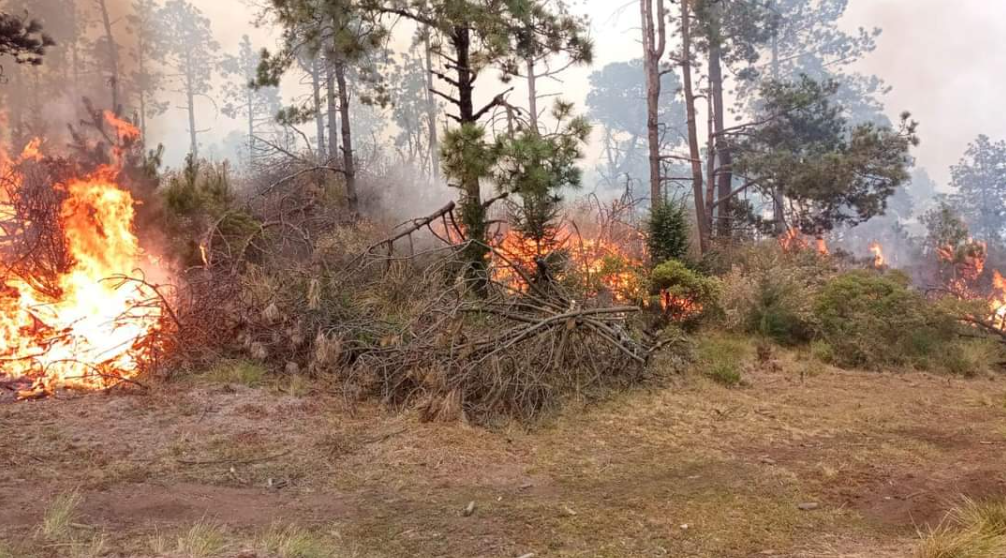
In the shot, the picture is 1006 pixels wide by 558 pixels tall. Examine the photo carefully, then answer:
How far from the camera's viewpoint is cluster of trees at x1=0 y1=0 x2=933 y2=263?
853 centimetres

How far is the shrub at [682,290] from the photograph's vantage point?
985 cm

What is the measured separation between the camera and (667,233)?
441 inches

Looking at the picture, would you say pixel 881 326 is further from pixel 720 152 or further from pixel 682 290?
pixel 720 152

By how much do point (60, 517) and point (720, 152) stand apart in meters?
20.4

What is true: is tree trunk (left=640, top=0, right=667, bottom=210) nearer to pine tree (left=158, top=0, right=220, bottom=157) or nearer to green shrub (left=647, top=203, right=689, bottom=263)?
green shrub (left=647, top=203, right=689, bottom=263)

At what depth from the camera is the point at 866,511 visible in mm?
4062

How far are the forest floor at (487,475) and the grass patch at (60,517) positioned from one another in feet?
0.05

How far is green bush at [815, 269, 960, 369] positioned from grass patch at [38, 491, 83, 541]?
356 inches

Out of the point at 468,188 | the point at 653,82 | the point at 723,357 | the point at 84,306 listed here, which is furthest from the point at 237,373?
the point at 653,82

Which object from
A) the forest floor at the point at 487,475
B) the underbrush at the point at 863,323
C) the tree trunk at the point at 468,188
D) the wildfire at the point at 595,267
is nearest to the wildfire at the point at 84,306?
the forest floor at the point at 487,475

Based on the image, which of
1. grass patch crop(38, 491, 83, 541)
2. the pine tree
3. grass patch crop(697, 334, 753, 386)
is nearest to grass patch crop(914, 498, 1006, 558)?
grass patch crop(697, 334, 753, 386)

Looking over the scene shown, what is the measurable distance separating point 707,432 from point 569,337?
1.78 metres

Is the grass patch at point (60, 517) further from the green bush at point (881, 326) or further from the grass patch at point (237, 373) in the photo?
the green bush at point (881, 326)

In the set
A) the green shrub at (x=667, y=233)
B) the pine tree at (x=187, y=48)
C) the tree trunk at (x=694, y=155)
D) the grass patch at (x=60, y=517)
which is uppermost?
the pine tree at (x=187, y=48)
